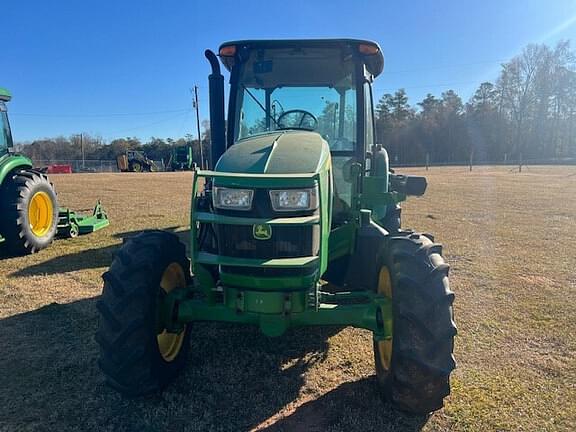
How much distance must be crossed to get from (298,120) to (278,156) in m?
1.37

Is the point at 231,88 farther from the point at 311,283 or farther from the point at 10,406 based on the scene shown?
the point at 10,406

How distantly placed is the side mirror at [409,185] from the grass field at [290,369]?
4.53ft

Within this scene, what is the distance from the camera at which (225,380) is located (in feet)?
11.3

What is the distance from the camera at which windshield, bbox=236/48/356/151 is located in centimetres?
410

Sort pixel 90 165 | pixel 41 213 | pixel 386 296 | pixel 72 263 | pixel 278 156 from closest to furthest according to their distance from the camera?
pixel 278 156 < pixel 386 296 < pixel 72 263 < pixel 41 213 < pixel 90 165

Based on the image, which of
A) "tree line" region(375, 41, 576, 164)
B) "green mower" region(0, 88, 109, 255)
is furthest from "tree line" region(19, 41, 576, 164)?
"green mower" region(0, 88, 109, 255)

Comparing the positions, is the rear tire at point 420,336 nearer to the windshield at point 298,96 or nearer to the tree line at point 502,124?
the windshield at point 298,96

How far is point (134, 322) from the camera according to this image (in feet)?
9.68

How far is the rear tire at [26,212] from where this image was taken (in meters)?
6.96

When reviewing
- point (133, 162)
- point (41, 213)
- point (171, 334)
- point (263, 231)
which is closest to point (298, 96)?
point (263, 231)

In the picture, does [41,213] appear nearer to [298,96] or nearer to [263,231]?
[298,96]

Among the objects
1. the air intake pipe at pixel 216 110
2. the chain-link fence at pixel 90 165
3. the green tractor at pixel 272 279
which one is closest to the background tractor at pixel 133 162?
the chain-link fence at pixel 90 165

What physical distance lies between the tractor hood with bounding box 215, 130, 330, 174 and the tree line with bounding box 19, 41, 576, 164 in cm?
5349

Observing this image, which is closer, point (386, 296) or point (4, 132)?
point (386, 296)
